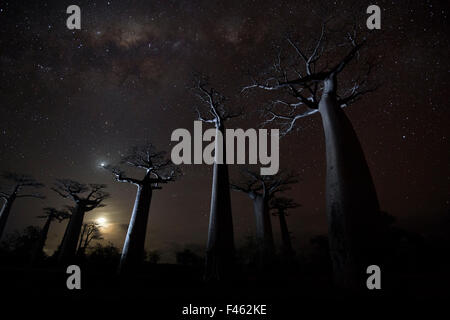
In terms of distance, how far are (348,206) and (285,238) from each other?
46.8 feet

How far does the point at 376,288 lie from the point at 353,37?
7337mm

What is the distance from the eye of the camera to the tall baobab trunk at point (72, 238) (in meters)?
15.3

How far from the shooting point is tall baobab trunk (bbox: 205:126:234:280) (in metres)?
6.87

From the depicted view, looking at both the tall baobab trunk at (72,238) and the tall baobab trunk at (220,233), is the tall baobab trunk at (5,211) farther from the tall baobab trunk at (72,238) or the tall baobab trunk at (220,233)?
the tall baobab trunk at (220,233)

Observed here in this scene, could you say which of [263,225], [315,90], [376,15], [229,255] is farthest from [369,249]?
[263,225]

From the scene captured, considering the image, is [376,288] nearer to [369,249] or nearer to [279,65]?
[369,249]

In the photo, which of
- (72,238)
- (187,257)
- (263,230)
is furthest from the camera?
(187,257)

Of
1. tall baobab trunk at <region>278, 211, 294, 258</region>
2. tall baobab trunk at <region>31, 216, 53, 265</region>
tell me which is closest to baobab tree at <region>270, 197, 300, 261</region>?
tall baobab trunk at <region>278, 211, 294, 258</region>

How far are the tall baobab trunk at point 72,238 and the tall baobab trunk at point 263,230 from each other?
46.7ft

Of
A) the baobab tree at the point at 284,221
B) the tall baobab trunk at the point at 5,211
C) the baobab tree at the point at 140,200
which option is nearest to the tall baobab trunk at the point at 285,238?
the baobab tree at the point at 284,221

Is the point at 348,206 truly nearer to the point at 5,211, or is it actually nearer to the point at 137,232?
the point at 137,232

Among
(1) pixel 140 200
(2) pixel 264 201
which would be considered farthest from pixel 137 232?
(2) pixel 264 201

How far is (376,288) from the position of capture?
12.1 ft

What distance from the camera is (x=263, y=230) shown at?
14.6m
